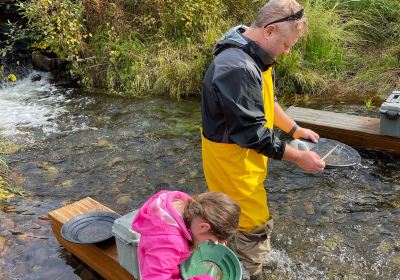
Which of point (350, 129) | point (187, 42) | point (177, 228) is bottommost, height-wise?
point (350, 129)

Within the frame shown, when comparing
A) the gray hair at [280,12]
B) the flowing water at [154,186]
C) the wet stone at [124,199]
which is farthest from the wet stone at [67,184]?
the gray hair at [280,12]

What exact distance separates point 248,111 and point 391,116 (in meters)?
2.91

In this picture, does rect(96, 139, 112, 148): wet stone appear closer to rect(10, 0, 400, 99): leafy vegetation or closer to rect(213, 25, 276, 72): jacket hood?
rect(10, 0, 400, 99): leafy vegetation

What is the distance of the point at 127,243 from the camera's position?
102 inches

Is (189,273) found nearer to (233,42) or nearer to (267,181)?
(233,42)

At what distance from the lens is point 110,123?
21.2 feet

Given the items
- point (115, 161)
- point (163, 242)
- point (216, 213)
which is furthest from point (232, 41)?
point (115, 161)

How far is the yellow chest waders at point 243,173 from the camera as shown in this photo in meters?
2.62

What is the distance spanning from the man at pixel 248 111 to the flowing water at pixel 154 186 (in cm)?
103

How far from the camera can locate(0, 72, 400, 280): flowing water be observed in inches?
140

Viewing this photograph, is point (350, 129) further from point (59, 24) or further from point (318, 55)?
point (59, 24)

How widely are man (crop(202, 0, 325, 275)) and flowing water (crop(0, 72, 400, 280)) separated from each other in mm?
1031

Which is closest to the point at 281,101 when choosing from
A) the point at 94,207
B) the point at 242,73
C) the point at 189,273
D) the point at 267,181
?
the point at 267,181

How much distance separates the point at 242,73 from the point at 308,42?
5.63 m
